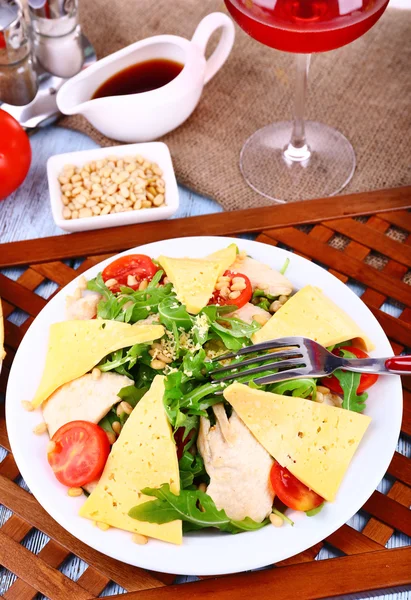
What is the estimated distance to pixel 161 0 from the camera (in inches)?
154

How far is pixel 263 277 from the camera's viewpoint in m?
2.49

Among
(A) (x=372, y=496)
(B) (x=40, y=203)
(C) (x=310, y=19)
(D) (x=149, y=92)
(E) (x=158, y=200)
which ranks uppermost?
(C) (x=310, y=19)

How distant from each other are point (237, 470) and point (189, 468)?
15 cm

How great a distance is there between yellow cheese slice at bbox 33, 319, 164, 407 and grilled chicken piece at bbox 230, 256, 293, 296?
41 cm

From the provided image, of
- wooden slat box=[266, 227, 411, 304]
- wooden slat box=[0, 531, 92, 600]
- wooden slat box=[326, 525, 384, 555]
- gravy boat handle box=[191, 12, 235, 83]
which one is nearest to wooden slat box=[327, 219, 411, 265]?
wooden slat box=[266, 227, 411, 304]

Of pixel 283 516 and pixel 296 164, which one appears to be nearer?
pixel 283 516

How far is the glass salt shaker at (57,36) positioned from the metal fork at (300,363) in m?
→ 1.89

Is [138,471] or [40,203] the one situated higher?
[138,471]

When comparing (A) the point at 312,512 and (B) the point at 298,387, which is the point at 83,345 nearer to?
(B) the point at 298,387

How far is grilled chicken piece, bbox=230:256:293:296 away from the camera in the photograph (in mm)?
2451

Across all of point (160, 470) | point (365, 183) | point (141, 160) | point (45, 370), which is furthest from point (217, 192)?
point (160, 470)

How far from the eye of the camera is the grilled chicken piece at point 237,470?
79.0 inches

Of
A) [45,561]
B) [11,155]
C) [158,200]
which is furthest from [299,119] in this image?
[45,561]

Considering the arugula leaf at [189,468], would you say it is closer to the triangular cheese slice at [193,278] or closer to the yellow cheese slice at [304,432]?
A: the yellow cheese slice at [304,432]
